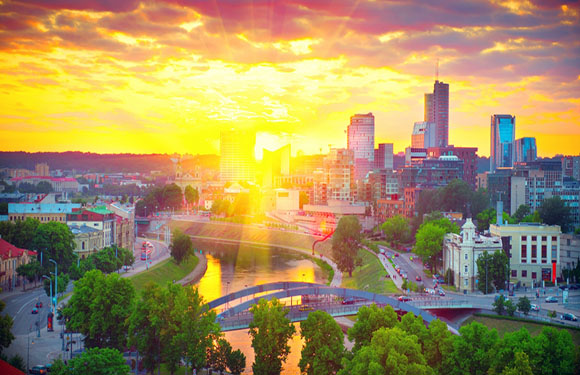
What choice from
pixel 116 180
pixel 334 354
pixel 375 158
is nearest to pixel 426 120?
pixel 375 158

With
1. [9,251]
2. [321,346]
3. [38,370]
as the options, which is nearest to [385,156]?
[9,251]

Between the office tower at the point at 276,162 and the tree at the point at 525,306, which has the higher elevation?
the office tower at the point at 276,162

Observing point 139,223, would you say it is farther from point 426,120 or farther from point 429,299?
point 426,120

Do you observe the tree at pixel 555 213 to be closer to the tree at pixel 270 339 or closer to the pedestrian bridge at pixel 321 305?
the pedestrian bridge at pixel 321 305

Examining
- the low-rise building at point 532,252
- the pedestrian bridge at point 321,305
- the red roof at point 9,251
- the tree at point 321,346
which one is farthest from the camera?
the low-rise building at point 532,252

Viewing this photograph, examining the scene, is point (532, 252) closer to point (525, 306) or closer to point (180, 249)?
point (525, 306)

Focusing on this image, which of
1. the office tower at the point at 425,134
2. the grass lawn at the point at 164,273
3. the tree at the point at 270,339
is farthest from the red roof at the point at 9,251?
the office tower at the point at 425,134

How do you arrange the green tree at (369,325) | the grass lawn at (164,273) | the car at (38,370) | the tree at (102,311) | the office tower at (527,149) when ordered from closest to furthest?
1. the car at (38,370)
2. the green tree at (369,325)
3. the tree at (102,311)
4. the grass lawn at (164,273)
5. the office tower at (527,149)
